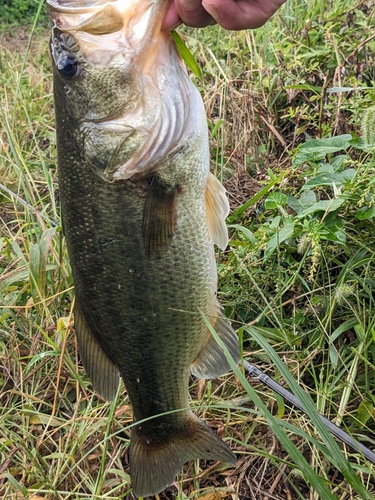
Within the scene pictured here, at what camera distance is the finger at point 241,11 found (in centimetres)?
153

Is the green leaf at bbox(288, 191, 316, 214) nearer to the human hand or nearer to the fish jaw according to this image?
the fish jaw

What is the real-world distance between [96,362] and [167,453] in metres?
0.39

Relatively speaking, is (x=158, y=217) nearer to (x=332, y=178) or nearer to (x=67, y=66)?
(x=67, y=66)

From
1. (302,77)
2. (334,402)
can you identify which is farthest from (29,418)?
(302,77)

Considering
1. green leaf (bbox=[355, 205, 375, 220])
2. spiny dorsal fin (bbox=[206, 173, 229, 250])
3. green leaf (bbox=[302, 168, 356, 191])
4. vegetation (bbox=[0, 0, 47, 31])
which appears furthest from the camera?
vegetation (bbox=[0, 0, 47, 31])

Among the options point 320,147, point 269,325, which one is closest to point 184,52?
point 320,147

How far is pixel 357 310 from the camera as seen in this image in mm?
2170

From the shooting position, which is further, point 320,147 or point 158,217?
point 320,147

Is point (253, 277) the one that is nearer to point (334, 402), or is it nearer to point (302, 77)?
point (334, 402)

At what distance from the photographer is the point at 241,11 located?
5.12 ft

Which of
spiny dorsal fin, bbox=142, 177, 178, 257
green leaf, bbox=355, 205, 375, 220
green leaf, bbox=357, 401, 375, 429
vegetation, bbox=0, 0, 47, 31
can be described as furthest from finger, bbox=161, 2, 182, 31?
vegetation, bbox=0, 0, 47, 31

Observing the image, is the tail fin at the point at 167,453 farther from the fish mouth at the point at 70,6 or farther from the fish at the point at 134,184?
the fish mouth at the point at 70,6

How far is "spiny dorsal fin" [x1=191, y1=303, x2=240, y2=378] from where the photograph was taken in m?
1.84

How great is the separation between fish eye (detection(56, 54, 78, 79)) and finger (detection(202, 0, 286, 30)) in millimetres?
427
